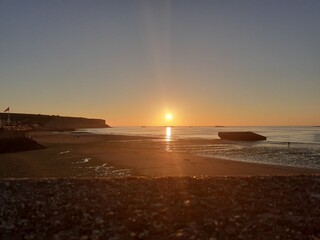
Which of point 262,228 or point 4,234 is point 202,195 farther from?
point 4,234

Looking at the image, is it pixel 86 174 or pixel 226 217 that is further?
pixel 86 174

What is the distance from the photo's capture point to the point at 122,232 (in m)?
9.48

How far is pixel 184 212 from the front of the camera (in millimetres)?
10789

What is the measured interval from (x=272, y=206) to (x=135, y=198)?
157 inches

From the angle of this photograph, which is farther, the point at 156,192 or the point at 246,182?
the point at 246,182

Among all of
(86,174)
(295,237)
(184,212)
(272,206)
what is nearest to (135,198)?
(184,212)

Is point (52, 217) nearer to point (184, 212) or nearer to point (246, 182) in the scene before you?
point (184, 212)

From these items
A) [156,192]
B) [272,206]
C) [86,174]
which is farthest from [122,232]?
[86,174]

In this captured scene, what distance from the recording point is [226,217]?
33.8ft

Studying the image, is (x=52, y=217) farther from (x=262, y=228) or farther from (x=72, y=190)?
(x=262, y=228)

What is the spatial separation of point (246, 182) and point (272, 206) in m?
3.22

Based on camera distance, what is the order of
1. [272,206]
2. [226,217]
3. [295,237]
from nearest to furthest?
[295,237] → [226,217] → [272,206]

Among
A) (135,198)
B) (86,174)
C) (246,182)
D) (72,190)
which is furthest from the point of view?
(86,174)

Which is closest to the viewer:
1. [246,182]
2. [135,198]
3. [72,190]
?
[135,198]
